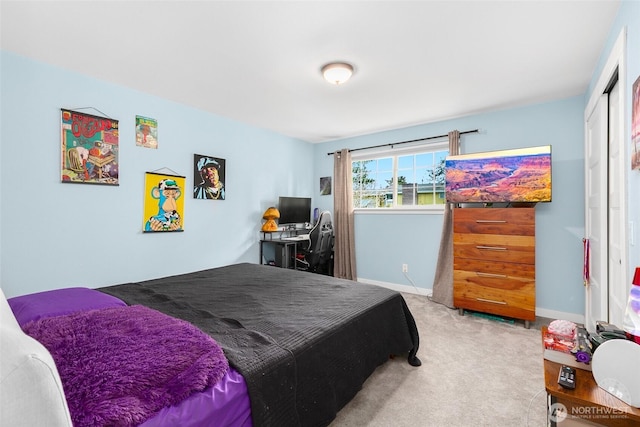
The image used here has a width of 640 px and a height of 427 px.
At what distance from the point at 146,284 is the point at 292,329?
144 centimetres

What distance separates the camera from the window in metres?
4.12

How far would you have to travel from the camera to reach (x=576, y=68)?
99.3 inches

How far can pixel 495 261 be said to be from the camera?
311 centimetres

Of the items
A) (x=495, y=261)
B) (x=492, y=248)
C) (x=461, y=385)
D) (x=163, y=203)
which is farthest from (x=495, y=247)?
(x=163, y=203)

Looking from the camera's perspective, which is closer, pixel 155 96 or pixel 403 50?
pixel 403 50

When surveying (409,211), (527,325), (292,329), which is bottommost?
(527,325)

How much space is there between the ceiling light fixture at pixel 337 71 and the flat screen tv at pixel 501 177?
67.0 inches

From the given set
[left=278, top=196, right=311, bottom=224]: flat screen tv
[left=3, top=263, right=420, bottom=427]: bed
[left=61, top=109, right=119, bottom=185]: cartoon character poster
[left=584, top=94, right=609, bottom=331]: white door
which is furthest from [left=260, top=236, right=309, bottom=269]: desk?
[left=584, top=94, right=609, bottom=331]: white door

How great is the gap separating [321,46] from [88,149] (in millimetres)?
2308

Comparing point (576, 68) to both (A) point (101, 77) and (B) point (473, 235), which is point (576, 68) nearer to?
(B) point (473, 235)

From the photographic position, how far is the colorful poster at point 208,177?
11.7 feet

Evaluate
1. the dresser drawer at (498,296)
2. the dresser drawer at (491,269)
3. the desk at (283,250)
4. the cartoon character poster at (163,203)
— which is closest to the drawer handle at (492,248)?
the dresser drawer at (491,269)

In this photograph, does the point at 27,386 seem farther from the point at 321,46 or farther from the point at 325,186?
the point at 325,186

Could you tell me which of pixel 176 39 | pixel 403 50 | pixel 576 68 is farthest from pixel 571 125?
pixel 176 39
